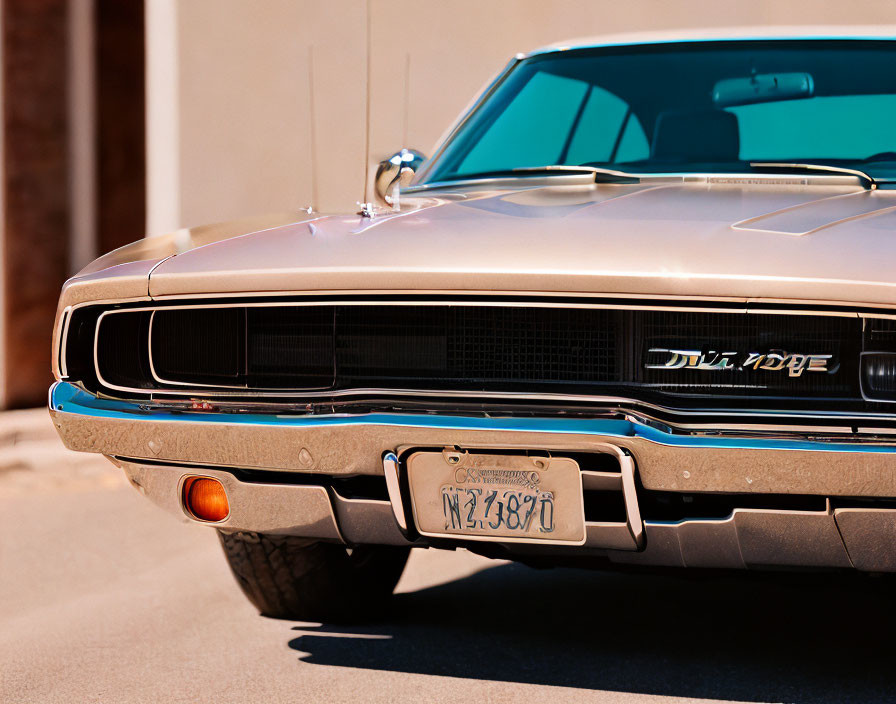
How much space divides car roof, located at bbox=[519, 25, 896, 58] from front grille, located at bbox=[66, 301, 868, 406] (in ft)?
5.74

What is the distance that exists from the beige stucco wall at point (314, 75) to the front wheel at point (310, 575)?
5.58 meters

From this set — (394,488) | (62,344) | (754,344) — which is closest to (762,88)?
(754,344)

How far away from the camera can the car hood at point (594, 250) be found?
236 cm

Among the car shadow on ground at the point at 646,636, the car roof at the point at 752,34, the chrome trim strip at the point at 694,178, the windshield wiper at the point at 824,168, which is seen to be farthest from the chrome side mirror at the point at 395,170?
the car shadow on ground at the point at 646,636

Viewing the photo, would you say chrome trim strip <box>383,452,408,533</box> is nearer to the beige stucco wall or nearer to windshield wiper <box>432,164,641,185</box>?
windshield wiper <box>432,164,641,185</box>

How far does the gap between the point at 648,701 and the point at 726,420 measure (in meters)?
0.75

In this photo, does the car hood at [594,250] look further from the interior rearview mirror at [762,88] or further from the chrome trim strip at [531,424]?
the interior rearview mirror at [762,88]

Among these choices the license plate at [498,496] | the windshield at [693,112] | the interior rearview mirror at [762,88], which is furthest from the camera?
the interior rearview mirror at [762,88]

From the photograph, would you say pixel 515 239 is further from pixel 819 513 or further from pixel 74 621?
pixel 74 621

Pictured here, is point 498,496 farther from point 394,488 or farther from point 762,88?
point 762,88

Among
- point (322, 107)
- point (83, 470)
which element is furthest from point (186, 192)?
point (83, 470)

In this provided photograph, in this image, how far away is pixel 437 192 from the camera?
352cm

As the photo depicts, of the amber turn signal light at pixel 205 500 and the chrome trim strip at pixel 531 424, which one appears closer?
the chrome trim strip at pixel 531 424

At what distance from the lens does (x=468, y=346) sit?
262 centimetres
